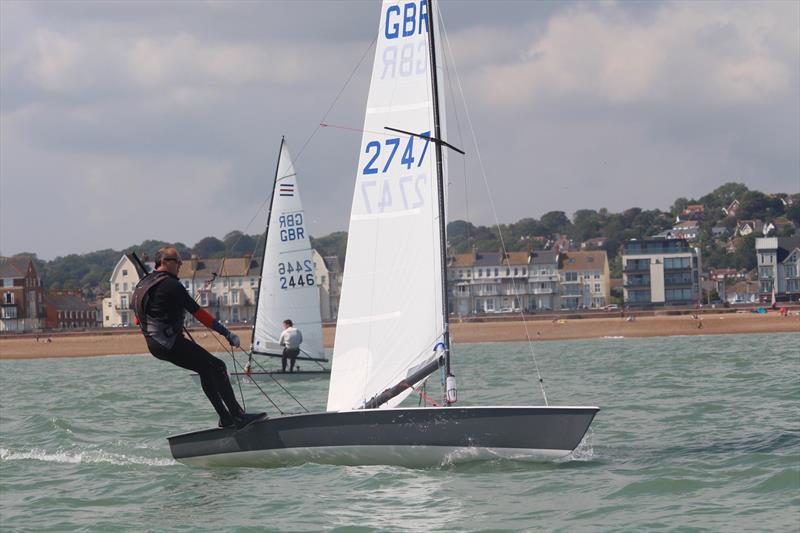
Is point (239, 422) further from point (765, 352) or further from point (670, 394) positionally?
point (765, 352)

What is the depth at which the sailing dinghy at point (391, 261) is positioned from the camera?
1224cm

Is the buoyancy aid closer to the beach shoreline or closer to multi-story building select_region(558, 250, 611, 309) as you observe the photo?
the beach shoreline

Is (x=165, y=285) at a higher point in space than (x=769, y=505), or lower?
Result: higher

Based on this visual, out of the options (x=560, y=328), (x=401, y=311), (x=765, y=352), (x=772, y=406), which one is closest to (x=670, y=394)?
(x=772, y=406)

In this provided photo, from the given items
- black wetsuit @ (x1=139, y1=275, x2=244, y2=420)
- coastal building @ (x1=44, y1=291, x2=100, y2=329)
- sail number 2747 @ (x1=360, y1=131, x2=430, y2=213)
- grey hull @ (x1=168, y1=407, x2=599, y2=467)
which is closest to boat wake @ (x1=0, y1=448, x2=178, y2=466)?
grey hull @ (x1=168, y1=407, x2=599, y2=467)

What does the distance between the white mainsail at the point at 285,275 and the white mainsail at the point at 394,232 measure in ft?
50.9

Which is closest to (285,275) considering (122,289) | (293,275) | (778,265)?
(293,275)

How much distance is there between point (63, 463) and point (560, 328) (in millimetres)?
54339

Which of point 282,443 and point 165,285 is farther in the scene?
point 282,443

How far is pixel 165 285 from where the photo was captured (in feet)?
35.8

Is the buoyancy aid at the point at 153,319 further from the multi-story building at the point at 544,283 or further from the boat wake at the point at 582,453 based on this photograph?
the multi-story building at the point at 544,283

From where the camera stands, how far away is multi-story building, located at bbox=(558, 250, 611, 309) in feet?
405

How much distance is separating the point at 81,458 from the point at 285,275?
573 inches

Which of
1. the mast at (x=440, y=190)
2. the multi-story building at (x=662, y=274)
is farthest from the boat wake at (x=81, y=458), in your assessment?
the multi-story building at (x=662, y=274)
